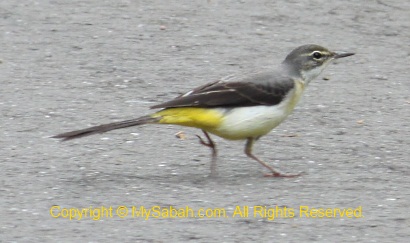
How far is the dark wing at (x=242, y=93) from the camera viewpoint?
23.7ft

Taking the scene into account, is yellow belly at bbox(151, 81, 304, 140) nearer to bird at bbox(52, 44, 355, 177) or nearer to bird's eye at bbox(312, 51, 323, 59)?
bird at bbox(52, 44, 355, 177)

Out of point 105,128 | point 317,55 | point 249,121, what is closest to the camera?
point 105,128

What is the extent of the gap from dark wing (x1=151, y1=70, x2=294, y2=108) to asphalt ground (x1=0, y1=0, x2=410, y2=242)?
514 millimetres

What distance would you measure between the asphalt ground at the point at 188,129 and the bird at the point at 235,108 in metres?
0.32

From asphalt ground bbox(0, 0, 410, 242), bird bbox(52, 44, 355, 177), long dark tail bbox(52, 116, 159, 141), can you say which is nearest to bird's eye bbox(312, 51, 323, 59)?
bird bbox(52, 44, 355, 177)

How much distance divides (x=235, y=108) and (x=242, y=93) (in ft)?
0.40

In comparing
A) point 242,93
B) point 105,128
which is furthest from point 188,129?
point 105,128

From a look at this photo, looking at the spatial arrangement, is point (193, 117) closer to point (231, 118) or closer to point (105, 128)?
point (231, 118)

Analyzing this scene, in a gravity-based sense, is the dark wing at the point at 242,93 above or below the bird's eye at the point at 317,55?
below

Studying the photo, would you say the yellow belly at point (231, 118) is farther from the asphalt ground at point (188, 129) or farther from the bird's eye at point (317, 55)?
the bird's eye at point (317, 55)

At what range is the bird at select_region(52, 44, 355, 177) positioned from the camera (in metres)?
7.16

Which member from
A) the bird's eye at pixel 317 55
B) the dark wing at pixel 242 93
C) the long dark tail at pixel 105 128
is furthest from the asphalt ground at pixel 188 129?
the bird's eye at pixel 317 55

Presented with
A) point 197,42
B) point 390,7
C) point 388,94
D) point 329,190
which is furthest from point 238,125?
point 390,7

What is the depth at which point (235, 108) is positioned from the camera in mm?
7277
